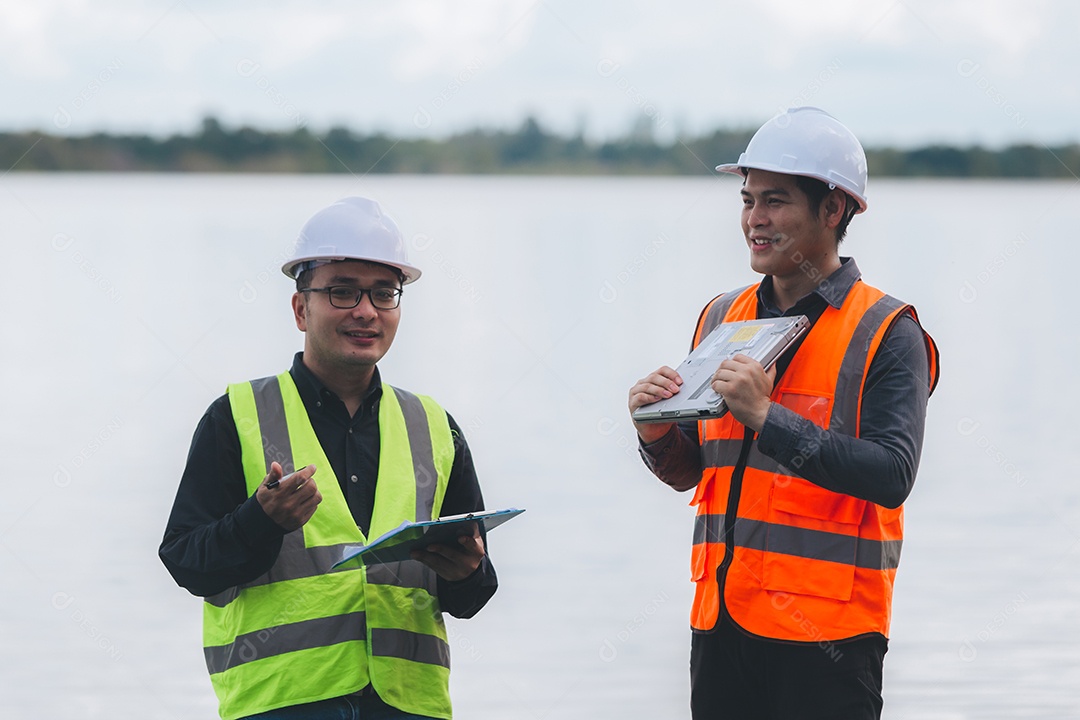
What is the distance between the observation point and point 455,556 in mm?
3252

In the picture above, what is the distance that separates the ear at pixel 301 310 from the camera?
348 centimetres

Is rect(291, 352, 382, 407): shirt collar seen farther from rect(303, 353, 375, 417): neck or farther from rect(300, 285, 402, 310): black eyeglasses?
rect(300, 285, 402, 310): black eyeglasses

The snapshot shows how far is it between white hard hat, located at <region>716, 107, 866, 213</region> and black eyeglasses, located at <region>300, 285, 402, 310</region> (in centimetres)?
95

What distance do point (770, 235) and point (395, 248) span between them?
0.93 meters

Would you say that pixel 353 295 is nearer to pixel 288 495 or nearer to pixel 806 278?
pixel 288 495

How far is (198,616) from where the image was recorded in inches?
267

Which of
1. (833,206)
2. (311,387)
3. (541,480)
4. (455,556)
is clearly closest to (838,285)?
(833,206)

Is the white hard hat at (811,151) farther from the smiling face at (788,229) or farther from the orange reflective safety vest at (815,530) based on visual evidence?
the orange reflective safety vest at (815,530)

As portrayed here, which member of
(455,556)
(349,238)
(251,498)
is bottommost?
(455,556)

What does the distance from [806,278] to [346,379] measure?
1175 millimetres

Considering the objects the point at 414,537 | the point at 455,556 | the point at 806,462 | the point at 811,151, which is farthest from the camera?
the point at 811,151

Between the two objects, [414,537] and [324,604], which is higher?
[414,537]

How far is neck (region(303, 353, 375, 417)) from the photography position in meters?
3.44

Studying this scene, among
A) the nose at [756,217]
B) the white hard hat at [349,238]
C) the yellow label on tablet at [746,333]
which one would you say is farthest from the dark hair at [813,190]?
the white hard hat at [349,238]
